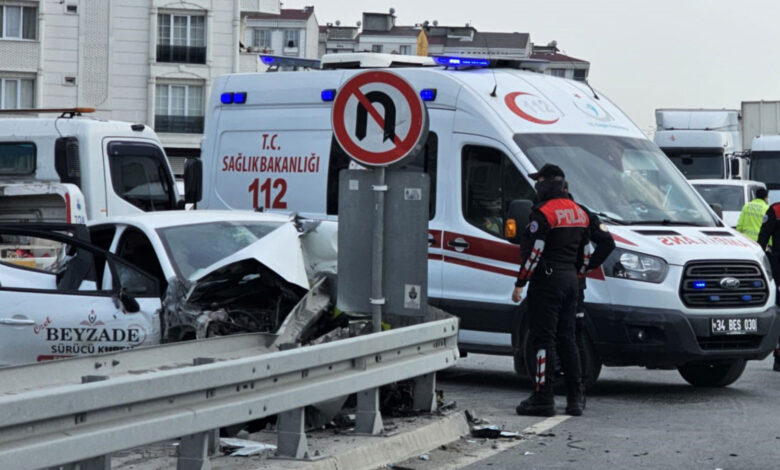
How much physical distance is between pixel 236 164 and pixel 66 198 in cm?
462

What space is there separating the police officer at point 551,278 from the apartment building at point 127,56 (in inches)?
1833

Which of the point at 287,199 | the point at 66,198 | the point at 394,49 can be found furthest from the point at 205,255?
the point at 394,49

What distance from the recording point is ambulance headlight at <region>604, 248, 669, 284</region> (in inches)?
447

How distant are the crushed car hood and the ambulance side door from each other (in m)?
2.45

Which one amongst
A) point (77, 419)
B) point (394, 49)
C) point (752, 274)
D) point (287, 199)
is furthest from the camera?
point (394, 49)

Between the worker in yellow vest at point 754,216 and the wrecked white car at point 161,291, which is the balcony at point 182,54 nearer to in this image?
the worker in yellow vest at point 754,216

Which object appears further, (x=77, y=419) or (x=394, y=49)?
(x=394, y=49)

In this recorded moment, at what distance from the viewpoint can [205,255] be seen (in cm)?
1020

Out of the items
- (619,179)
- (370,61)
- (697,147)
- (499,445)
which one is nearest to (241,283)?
(499,445)

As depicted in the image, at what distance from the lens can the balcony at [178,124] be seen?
58.2 meters

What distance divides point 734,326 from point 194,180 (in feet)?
21.2

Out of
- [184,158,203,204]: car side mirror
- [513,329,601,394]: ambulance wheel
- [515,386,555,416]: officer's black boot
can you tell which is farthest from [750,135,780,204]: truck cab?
[515,386,555,416]: officer's black boot

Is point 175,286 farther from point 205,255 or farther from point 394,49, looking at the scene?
point 394,49

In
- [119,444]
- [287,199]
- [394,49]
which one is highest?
[394,49]
